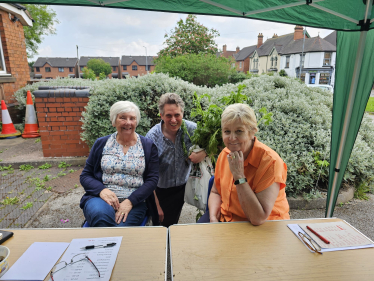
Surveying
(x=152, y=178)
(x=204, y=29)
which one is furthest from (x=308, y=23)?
(x=204, y=29)

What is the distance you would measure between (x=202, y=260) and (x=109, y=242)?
0.57 meters

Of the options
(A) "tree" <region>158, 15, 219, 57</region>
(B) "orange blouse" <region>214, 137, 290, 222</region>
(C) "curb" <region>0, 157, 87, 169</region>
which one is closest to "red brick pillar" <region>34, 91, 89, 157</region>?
(C) "curb" <region>0, 157, 87, 169</region>

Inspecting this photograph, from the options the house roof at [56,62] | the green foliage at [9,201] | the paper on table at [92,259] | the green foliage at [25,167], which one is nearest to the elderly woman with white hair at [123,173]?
the paper on table at [92,259]

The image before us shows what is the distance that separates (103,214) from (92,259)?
0.78m

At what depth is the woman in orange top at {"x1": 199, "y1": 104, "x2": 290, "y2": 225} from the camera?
1626 mm

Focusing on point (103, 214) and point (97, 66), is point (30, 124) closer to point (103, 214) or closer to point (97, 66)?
point (103, 214)

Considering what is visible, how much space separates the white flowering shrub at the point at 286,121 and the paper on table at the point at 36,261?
328cm

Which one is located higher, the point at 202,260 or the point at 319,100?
the point at 319,100

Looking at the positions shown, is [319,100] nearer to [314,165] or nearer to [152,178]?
[314,165]

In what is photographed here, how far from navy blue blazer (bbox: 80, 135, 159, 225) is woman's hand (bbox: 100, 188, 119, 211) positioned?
67mm

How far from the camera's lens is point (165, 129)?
8.97ft

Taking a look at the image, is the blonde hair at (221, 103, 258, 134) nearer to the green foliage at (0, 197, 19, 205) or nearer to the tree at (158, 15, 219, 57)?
the green foliage at (0, 197, 19, 205)

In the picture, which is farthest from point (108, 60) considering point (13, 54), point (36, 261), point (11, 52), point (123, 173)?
point (36, 261)

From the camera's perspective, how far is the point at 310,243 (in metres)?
1.40
